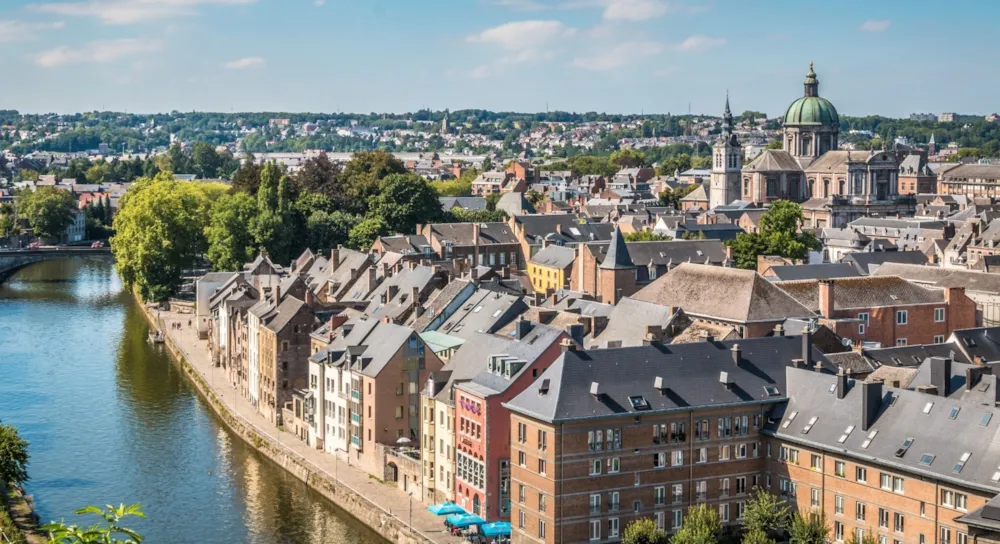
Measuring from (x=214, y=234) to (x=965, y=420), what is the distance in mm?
69042

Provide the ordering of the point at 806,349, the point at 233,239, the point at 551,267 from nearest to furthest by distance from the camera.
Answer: the point at 806,349, the point at 551,267, the point at 233,239

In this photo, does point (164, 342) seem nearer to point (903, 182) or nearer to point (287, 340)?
point (287, 340)

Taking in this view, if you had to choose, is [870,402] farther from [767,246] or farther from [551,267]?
[767,246]

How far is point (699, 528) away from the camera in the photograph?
38.1 meters

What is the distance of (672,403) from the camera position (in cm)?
4025

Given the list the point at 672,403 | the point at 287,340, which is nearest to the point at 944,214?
the point at 287,340

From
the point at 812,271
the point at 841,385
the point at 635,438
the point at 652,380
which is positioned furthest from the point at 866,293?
the point at 635,438

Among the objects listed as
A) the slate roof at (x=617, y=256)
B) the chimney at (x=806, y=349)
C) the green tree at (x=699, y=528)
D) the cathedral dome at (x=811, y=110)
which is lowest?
the green tree at (x=699, y=528)

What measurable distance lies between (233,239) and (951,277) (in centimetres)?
5030

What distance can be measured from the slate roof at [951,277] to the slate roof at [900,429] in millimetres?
23487

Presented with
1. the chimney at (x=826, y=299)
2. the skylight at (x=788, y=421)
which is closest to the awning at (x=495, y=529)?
the skylight at (x=788, y=421)

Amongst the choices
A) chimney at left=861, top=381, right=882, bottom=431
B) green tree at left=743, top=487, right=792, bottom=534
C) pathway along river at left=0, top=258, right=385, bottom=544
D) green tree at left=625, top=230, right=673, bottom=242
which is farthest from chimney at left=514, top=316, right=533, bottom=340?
green tree at left=625, top=230, right=673, bottom=242

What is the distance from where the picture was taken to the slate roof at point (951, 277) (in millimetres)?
62875

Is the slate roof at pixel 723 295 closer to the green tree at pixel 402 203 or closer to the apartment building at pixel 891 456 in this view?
the apartment building at pixel 891 456
